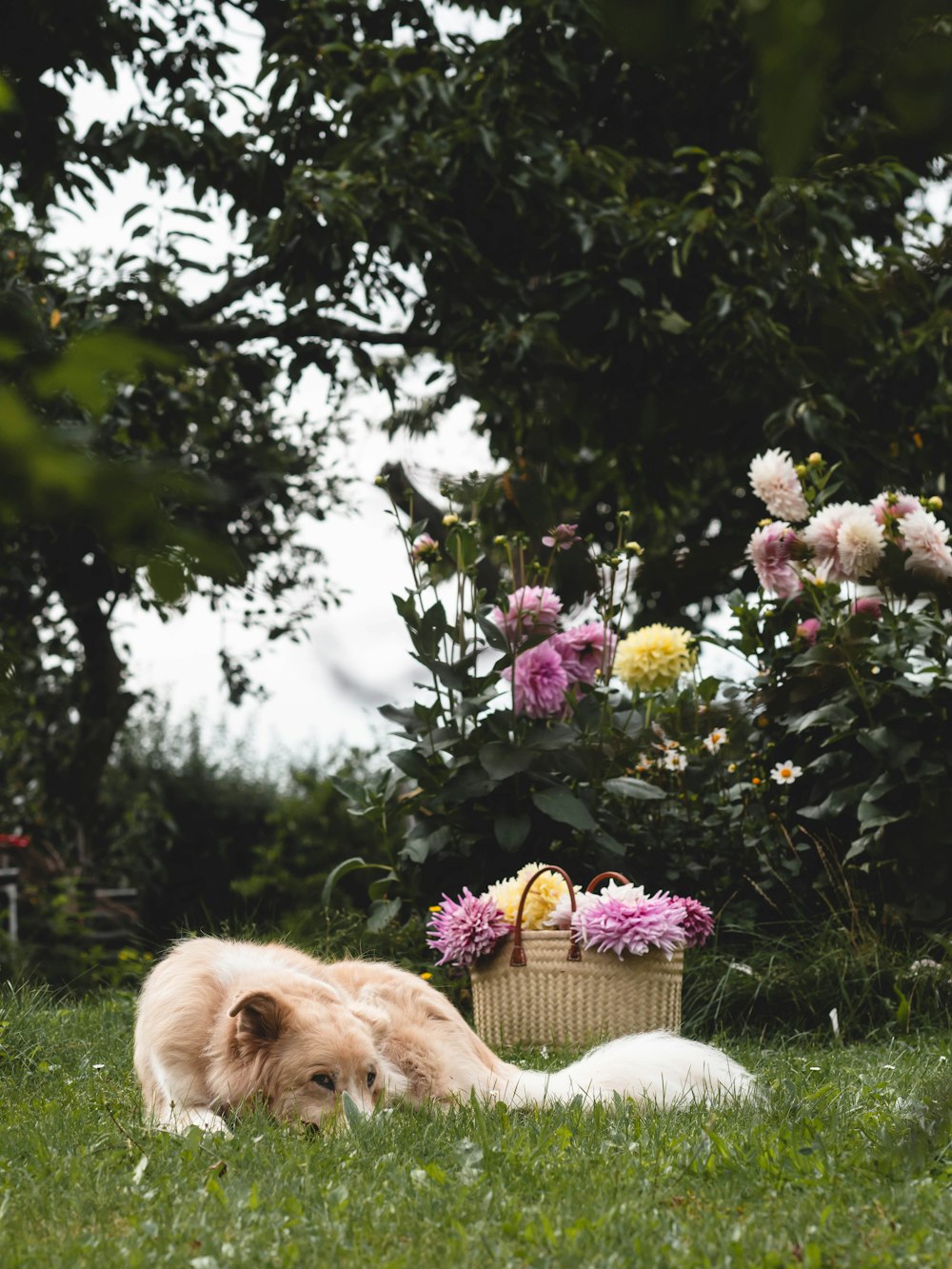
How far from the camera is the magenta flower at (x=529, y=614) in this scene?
4828mm

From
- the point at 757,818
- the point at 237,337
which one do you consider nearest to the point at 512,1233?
the point at 757,818

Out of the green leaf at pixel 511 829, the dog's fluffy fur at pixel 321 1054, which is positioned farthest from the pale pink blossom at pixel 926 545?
the green leaf at pixel 511 829

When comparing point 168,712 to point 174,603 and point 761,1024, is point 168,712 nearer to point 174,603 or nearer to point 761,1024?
point 761,1024

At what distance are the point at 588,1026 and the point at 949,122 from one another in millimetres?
3832

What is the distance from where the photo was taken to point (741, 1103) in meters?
2.83

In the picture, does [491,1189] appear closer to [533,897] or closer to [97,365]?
[97,365]

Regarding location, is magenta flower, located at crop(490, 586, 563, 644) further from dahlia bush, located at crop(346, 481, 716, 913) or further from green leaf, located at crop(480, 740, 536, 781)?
green leaf, located at crop(480, 740, 536, 781)

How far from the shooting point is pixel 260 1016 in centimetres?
286

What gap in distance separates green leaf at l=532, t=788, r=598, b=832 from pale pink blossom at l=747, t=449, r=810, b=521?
4.68 ft

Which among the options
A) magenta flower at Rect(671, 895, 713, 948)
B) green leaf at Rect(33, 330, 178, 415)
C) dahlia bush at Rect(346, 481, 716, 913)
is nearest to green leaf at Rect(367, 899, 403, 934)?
dahlia bush at Rect(346, 481, 716, 913)

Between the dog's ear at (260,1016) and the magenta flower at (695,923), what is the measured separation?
5.91ft

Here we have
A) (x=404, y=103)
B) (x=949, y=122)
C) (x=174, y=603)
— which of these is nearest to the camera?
(x=949, y=122)

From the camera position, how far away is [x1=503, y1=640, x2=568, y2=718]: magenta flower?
4844 millimetres

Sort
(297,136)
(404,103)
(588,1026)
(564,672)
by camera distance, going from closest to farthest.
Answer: (588,1026) → (564,672) → (404,103) → (297,136)
